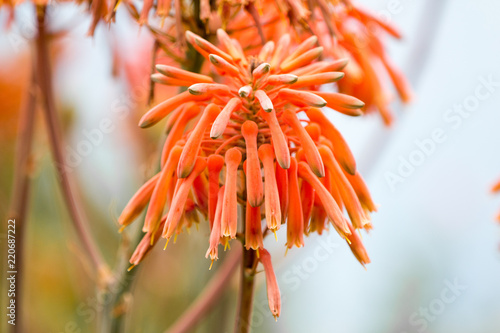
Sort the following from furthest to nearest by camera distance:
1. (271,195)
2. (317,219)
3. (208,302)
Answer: (208,302)
(317,219)
(271,195)

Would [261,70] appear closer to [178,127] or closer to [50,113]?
[178,127]

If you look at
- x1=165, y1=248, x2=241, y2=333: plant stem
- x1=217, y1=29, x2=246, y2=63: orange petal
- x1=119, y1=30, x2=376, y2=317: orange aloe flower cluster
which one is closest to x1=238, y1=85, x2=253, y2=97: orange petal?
x1=119, y1=30, x2=376, y2=317: orange aloe flower cluster

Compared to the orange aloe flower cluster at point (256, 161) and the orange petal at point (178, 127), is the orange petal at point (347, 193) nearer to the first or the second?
the orange aloe flower cluster at point (256, 161)

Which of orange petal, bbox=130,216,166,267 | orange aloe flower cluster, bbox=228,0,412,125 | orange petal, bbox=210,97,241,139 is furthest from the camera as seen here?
orange aloe flower cluster, bbox=228,0,412,125

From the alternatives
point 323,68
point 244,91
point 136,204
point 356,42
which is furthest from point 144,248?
point 356,42

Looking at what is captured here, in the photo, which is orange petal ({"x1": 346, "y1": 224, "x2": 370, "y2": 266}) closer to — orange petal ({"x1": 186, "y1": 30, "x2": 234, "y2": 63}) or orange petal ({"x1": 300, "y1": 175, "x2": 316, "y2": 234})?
orange petal ({"x1": 300, "y1": 175, "x2": 316, "y2": 234})
